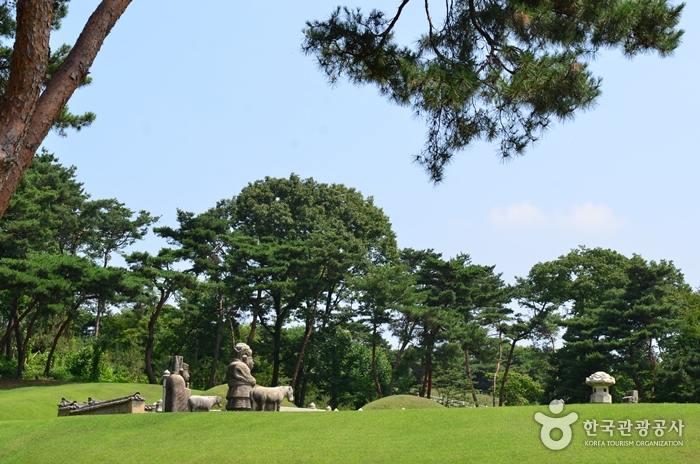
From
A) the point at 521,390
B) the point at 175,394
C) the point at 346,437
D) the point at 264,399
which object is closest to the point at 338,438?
the point at 346,437

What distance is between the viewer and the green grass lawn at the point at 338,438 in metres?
11.2

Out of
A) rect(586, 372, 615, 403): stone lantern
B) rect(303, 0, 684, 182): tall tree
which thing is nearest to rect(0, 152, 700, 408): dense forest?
rect(586, 372, 615, 403): stone lantern

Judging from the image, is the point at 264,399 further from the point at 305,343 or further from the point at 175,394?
the point at 305,343

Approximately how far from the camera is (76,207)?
3884 centimetres

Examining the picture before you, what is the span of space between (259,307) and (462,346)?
30.4ft

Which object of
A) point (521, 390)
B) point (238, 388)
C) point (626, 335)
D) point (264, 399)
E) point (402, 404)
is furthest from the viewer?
point (521, 390)

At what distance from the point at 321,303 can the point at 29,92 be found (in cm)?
2850

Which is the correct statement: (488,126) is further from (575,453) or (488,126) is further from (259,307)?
(259,307)

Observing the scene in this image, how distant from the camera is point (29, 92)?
5707 mm

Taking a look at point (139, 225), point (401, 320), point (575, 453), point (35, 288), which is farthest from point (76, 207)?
point (575, 453)

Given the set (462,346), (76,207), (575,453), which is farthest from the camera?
(76,207)

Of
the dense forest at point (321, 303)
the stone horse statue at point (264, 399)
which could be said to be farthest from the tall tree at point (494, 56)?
the dense forest at point (321, 303)

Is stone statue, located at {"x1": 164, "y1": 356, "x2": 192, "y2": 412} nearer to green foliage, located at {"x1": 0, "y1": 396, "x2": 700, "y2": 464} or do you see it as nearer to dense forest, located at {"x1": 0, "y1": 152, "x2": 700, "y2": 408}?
green foliage, located at {"x1": 0, "y1": 396, "x2": 700, "y2": 464}

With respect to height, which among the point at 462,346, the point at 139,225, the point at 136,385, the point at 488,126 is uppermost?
the point at 139,225
